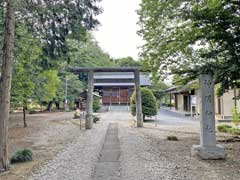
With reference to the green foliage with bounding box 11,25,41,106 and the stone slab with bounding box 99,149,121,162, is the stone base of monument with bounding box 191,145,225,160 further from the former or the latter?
the green foliage with bounding box 11,25,41,106

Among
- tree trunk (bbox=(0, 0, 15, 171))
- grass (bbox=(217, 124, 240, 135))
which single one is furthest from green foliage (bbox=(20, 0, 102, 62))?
grass (bbox=(217, 124, 240, 135))

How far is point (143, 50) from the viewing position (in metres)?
11.9

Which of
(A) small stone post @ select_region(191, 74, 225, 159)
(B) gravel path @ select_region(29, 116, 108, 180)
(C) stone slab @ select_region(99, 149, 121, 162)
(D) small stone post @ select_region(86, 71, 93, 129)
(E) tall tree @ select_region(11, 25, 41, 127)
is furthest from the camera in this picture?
(D) small stone post @ select_region(86, 71, 93, 129)

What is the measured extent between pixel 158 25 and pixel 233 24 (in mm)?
2817

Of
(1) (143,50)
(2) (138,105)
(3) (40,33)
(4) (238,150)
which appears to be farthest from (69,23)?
(2) (138,105)

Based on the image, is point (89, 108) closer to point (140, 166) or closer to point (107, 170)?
point (140, 166)

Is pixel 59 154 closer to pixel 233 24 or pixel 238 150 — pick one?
pixel 238 150

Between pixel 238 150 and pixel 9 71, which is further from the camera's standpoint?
pixel 238 150

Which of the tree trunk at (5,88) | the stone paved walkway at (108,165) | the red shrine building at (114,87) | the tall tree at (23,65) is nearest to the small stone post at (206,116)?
the stone paved walkway at (108,165)

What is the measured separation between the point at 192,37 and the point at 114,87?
37.5m

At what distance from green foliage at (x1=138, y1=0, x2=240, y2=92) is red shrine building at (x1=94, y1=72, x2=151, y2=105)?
3448 cm

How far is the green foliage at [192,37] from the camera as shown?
8773 mm

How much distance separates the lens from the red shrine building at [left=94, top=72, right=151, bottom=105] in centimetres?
4623

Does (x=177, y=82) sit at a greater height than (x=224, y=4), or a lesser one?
lesser
